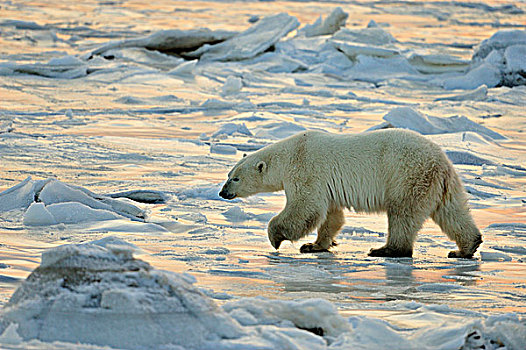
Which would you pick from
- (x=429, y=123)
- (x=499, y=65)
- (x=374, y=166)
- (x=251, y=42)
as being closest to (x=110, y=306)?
(x=374, y=166)

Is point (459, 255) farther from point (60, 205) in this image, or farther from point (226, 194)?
point (60, 205)

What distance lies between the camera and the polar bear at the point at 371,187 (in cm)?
535

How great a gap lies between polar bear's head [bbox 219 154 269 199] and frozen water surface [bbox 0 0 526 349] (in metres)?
0.23

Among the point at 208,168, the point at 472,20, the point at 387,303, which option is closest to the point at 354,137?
the point at 387,303

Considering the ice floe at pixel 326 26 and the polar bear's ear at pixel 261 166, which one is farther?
the ice floe at pixel 326 26

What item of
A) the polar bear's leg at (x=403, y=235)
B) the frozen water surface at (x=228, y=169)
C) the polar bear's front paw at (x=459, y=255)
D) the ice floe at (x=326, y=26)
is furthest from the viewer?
the ice floe at (x=326, y=26)

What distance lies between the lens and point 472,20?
26984mm

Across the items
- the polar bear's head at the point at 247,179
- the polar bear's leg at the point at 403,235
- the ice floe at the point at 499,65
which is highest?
the ice floe at the point at 499,65

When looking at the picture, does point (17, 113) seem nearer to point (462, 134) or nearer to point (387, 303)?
point (462, 134)

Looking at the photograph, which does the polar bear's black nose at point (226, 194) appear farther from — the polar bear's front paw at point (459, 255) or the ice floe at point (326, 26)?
the ice floe at point (326, 26)

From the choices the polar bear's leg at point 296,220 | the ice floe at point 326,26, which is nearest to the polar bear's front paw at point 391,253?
the polar bear's leg at point 296,220

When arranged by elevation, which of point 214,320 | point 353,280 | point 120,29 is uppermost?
point 120,29

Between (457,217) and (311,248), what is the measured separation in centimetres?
108

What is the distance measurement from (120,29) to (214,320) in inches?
835
